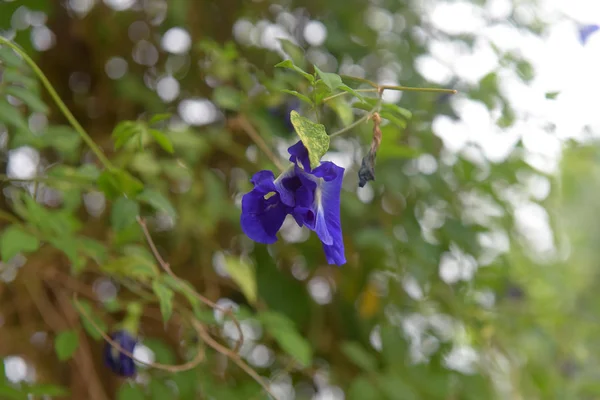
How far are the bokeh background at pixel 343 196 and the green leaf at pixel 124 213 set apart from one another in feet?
0.90

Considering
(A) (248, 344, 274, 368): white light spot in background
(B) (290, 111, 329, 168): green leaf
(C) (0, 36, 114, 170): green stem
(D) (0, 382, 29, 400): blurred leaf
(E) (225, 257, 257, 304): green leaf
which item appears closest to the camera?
(B) (290, 111, 329, 168): green leaf

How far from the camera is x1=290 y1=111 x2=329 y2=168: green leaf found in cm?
47

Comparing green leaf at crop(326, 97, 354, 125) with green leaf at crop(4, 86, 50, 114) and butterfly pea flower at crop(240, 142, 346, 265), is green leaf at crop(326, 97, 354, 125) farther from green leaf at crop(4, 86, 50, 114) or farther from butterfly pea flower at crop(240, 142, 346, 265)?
green leaf at crop(4, 86, 50, 114)

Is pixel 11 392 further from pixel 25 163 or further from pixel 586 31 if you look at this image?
pixel 586 31

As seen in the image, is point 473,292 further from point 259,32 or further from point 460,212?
point 259,32

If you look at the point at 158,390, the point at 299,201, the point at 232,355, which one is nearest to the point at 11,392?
the point at 158,390

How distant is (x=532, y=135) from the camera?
1078 millimetres

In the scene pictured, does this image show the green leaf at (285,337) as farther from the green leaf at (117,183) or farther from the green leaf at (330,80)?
the green leaf at (330,80)

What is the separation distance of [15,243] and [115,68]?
2.10 ft

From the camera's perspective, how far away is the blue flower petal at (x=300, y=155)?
1.70 ft

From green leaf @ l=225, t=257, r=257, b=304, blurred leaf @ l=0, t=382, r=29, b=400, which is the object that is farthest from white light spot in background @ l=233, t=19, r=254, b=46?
blurred leaf @ l=0, t=382, r=29, b=400

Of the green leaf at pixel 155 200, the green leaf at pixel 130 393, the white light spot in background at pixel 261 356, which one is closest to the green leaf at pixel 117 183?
the green leaf at pixel 155 200

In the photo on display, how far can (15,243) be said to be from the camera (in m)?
0.69

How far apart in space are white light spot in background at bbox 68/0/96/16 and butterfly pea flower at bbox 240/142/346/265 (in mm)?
864
